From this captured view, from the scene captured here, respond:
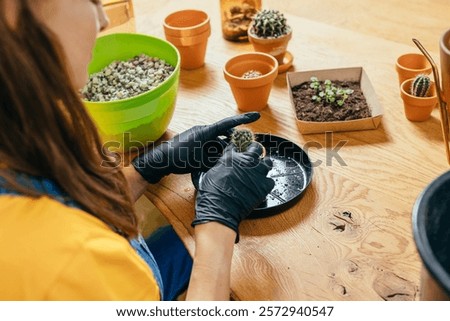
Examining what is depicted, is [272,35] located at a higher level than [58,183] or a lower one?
lower

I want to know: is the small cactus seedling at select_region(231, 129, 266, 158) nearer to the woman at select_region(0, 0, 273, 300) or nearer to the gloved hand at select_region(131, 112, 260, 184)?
the gloved hand at select_region(131, 112, 260, 184)

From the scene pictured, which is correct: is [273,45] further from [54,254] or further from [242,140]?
[54,254]

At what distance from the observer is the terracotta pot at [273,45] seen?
54.9 inches

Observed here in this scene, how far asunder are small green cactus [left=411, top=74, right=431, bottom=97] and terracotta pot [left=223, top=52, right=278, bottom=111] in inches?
12.8

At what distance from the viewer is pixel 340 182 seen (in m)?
1.08

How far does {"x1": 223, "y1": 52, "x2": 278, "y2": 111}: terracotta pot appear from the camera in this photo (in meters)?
1.25

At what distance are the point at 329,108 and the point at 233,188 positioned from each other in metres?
0.36

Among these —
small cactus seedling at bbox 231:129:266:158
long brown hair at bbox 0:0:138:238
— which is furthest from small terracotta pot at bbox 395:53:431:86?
long brown hair at bbox 0:0:138:238

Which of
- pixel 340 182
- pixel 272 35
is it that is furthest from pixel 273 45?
pixel 340 182

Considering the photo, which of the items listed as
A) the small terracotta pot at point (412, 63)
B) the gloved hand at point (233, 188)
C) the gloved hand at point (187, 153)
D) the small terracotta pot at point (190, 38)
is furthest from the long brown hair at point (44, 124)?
the small terracotta pot at point (412, 63)

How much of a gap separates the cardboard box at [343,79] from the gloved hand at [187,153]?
0.45 ft

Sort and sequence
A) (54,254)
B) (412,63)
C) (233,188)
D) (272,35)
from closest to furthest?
(54,254)
(233,188)
(412,63)
(272,35)

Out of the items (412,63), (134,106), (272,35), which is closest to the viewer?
(134,106)
